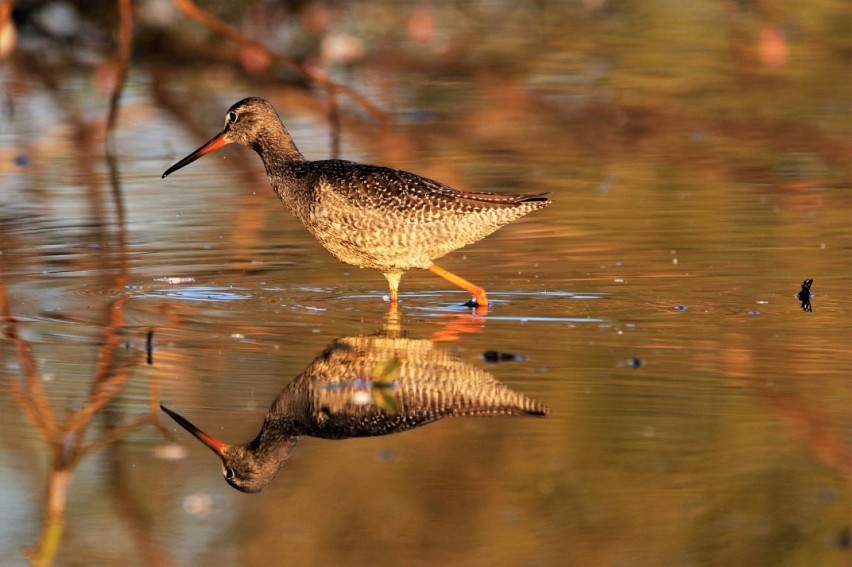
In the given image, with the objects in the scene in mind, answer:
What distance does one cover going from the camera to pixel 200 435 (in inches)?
256

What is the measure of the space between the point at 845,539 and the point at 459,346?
9.41 ft

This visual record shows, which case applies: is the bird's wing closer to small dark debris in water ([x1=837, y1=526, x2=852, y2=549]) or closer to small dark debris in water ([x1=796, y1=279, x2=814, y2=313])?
small dark debris in water ([x1=796, y1=279, x2=814, y2=313])

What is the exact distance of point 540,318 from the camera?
8.49m

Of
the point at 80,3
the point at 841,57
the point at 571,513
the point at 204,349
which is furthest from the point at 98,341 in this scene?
the point at 841,57

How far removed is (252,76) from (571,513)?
1331 centimetres

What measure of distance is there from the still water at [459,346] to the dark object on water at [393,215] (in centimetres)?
27

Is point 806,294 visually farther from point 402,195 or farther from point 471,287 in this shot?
point 402,195

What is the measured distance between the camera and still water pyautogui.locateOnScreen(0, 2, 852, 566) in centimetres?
555

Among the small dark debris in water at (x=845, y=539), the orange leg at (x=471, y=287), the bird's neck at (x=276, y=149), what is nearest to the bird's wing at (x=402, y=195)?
the orange leg at (x=471, y=287)

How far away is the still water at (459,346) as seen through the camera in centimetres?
555

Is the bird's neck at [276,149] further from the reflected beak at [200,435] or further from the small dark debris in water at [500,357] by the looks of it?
the reflected beak at [200,435]

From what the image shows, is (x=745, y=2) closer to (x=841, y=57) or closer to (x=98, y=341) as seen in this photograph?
(x=841, y=57)

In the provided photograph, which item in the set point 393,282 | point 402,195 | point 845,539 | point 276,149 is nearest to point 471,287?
point 393,282

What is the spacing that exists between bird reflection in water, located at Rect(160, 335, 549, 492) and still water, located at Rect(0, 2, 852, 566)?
3 centimetres
